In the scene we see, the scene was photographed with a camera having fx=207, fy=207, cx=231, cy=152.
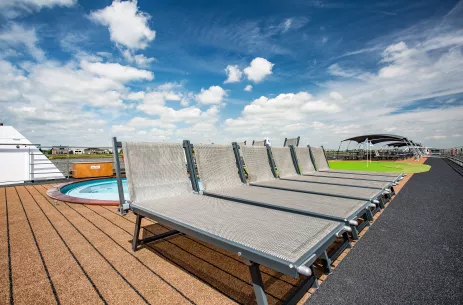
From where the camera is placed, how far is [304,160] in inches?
205

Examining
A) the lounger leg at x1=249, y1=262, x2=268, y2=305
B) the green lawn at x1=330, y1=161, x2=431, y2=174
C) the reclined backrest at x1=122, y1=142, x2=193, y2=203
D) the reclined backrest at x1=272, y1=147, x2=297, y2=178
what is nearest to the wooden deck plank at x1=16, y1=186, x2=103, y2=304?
the reclined backrest at x1=122, y1=142, x2=193, y2=203

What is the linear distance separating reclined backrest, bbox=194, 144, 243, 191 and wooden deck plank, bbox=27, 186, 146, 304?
125 cm

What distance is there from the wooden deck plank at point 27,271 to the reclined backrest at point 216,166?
5.23ft

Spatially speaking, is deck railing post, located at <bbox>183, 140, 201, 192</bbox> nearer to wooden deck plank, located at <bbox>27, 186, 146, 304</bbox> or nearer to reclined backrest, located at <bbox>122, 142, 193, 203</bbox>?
reclined backrest, located at <bbox>122, 142, 193, 203</bbox>

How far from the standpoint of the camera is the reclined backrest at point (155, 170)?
209 centimetres

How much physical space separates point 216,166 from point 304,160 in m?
3.12

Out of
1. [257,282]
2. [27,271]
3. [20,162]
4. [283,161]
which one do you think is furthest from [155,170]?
[20,162]

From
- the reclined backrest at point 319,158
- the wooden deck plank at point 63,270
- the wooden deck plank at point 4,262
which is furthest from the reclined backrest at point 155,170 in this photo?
the reclined backrest at point 319,158

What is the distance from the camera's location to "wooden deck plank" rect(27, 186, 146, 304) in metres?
1.38

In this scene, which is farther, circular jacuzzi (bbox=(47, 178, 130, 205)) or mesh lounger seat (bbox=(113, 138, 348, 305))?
circular jacuzzi (bbox=(47, 178, 130, 205))

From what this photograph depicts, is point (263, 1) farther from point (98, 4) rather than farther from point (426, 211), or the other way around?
point (426, 211)

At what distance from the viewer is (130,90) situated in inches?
717

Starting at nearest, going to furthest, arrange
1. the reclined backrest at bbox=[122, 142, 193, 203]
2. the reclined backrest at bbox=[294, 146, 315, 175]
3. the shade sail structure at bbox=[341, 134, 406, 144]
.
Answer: the reclined backrest at bbox=[122, 142, 193, 203] < the reclined backrest at bbox=[294, 146, 315, 175] < the shade sail structure at bbox=[341, 134, 406, 144]

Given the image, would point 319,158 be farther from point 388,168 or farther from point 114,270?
point 388,168
